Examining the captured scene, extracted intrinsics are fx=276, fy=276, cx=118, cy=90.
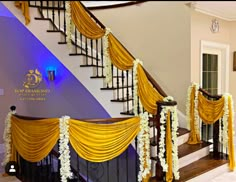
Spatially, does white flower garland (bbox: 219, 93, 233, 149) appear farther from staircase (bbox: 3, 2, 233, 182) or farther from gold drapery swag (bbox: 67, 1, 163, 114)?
gold drapery swag (bbox: 67, 1, 163, 114)

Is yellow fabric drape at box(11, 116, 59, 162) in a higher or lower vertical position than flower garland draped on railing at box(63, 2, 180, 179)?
lower

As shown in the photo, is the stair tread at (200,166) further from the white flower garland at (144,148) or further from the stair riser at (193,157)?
the white flower garland at (144,148)

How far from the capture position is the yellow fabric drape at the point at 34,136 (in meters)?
3.39

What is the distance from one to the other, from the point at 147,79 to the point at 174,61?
1340 mm

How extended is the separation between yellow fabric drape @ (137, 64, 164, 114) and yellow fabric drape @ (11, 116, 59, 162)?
1.25 m

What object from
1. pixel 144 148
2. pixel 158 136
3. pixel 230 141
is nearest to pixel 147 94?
pixel 158 136

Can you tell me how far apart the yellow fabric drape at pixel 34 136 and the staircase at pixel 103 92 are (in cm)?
124

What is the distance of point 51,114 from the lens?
5.46m

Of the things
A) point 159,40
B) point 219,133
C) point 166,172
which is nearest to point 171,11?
point 159,40

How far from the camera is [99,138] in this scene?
328cm

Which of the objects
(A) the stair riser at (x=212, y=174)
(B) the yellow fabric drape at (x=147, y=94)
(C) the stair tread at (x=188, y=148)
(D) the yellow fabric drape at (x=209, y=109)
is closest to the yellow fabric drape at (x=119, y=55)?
(B) the yellow fabric drape at (x=147, y=94)

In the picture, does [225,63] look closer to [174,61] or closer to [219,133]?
[174,61]

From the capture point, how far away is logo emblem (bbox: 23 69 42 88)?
206 inches

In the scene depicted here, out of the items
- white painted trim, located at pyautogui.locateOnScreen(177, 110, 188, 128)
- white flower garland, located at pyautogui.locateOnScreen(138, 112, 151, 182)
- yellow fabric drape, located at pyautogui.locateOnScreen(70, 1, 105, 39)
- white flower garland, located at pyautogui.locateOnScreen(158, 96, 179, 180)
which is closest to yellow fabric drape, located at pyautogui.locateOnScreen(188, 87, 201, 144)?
white painted trim, located at pyautogui.locateOnScreen(177, 110, 188, 128)
